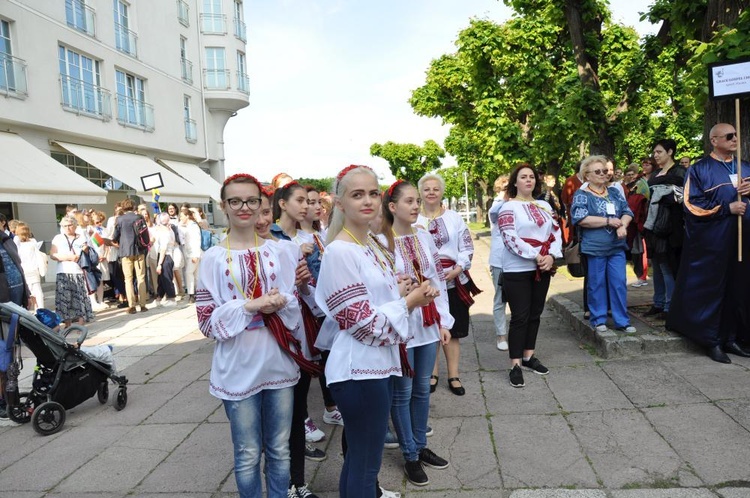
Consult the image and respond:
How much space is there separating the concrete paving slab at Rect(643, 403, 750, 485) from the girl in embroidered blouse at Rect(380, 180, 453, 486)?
152 cm

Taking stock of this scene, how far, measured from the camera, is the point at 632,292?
27.9 feet

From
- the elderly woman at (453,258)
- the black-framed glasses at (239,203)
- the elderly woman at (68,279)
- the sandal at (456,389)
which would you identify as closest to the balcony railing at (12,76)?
the elderly woman at (68,279)

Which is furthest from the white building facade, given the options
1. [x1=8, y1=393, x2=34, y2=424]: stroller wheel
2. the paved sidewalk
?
the paved sidewalk

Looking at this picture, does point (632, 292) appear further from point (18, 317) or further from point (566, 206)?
point (18, 317)

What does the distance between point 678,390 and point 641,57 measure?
24.7ft

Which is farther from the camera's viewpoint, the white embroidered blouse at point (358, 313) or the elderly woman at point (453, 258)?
the elderly woman at point (453, 258)

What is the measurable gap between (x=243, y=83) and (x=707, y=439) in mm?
30207

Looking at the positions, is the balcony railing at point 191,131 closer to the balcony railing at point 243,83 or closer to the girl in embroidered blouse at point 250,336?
the balcony railing at point 243,83

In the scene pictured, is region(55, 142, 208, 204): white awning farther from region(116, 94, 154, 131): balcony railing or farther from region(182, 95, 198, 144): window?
region(182, 95, 198, 144): window

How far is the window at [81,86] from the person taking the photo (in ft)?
59.0

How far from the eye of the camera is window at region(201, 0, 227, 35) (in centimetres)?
2988

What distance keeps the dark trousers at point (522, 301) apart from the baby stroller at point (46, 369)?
3.69 meters

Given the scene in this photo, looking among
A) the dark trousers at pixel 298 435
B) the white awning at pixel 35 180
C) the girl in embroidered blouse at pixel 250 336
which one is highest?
the white awning at pixel 35 180

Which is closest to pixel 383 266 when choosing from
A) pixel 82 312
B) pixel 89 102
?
pixel 82 312
